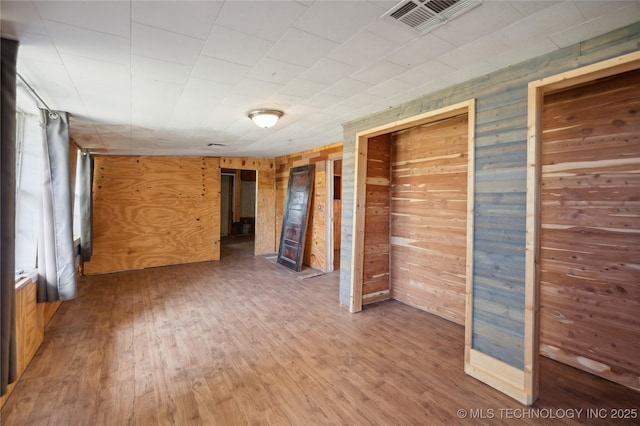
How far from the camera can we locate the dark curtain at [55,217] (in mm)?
2492

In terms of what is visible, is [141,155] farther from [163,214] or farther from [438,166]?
[438,166]

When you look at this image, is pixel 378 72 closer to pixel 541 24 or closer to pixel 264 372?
pixel 541 24

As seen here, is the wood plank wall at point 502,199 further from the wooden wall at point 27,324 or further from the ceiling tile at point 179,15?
the wooden wall at point 27,324

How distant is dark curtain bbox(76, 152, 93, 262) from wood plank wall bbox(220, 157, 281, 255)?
2963 millimetres

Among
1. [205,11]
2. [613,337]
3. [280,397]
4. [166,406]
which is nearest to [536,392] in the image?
[613,337]

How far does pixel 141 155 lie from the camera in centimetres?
548

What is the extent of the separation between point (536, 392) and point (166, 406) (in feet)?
8.61

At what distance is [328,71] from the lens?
6.81 ft

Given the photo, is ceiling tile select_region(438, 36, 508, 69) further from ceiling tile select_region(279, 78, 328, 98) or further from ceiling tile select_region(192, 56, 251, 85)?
ceiling tile select_region(192, 56, 251, 85)

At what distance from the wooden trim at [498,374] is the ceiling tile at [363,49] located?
2401 millimetres

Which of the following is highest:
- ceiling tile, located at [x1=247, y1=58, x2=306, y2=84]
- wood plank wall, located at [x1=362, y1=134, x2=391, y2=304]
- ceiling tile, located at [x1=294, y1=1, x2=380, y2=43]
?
ceiling tile, located at [x1=247, y1=58, x2=306, y2=84]

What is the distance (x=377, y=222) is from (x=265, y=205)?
12.5 ft

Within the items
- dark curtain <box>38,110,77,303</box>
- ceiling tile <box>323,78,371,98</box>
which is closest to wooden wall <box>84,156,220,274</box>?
dark curtain <box>38,110,77,303</box>

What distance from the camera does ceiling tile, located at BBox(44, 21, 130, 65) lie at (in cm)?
149
